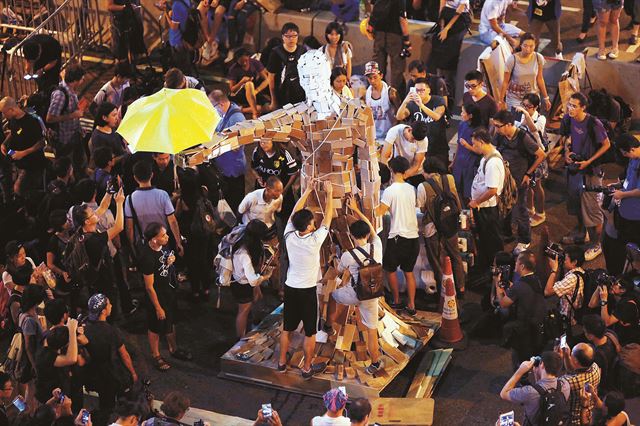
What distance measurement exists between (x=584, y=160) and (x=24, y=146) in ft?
20.7

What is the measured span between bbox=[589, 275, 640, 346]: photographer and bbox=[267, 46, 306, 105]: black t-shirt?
17.5ft

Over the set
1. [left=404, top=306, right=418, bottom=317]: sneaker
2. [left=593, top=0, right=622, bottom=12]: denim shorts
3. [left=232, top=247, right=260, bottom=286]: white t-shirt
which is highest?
[left=593, top=0, right=622, bottom=12]: denim shorts

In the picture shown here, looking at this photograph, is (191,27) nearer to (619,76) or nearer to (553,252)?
(619,76)

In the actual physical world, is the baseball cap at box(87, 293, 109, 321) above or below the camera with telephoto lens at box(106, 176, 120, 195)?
below

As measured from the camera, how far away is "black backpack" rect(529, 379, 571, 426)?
397 inches

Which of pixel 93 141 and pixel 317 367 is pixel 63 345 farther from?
pixel 93 141

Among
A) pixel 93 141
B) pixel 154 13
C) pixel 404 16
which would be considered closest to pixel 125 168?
pixel 93 141

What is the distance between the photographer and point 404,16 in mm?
16328

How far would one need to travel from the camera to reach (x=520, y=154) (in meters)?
13.8

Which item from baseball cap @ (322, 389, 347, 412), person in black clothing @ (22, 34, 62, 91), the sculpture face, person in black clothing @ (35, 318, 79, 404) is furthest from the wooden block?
person in black clothing @ (22, 34, 62, 91)

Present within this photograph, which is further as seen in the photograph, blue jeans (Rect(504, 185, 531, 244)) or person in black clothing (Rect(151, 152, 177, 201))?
blue jeans (Rect(504, 185, 531, 244))

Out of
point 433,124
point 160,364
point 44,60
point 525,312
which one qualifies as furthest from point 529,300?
point 44,60

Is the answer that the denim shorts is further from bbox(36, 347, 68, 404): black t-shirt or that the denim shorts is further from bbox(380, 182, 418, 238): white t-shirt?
bbox(36, 347, 68, 404): black t-shirt

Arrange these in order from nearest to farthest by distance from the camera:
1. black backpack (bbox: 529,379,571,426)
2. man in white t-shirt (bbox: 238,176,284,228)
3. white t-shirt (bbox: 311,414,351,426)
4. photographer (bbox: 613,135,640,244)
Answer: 1. white t-shirt (bbox: 311,414,351,426)
2. black backpack (bbox: 529,379,571,426)
3. man in white t-shirt (bbox: 238,176,284,228)
4. photographer (bbox: 613,135,640,244)
